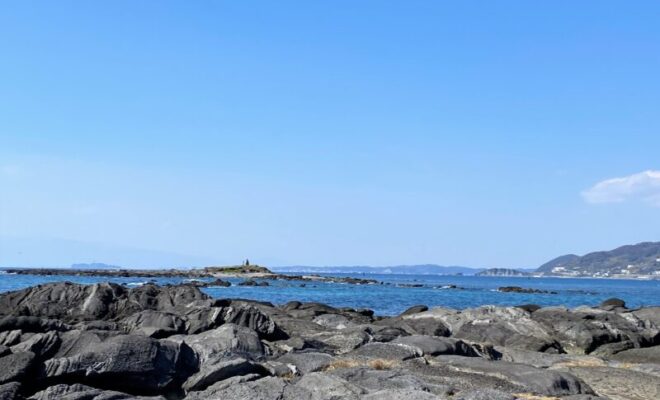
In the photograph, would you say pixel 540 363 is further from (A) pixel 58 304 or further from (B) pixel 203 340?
(A) pixel 58 304

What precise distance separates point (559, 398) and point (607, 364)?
374 inches

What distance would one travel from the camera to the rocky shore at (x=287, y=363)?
54.2 ft

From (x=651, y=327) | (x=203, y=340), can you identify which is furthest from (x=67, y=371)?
(x=651, y=327)

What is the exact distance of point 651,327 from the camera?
35.2 meters

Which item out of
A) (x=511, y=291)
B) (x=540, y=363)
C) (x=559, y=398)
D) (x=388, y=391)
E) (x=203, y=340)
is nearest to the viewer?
(x=388, y=391)

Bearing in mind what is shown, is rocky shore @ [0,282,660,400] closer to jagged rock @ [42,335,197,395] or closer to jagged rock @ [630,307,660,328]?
jagged rock @ [42,335,197,395]

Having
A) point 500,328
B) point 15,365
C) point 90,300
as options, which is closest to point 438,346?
point 500,328

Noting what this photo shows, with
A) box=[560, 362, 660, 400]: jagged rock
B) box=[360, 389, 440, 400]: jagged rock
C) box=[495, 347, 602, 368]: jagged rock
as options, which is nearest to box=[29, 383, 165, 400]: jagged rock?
box=[360, 389, 440, 400]: jagged rock

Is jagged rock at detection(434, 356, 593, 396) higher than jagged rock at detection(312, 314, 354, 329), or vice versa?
jagged rock at detection(312, 314, 354, 329)

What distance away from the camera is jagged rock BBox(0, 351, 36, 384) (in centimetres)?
1647

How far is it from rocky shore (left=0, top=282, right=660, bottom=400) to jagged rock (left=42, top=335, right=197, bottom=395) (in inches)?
1.1

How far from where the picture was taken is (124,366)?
18078 millimetres

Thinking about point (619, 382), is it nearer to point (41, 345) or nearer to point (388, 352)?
point (388, 352)

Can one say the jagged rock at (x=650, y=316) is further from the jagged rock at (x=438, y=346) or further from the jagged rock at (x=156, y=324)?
the jagged rock at (x=156, y=324)
